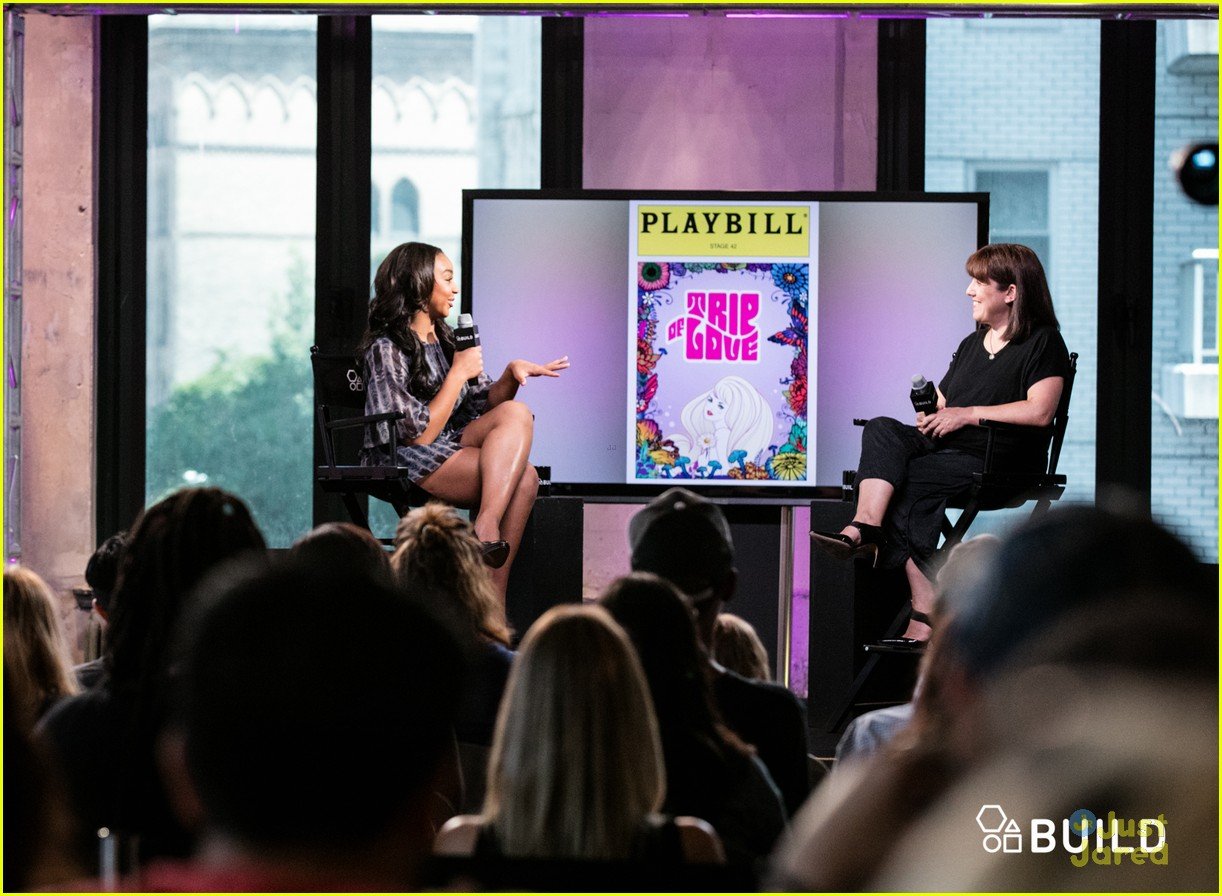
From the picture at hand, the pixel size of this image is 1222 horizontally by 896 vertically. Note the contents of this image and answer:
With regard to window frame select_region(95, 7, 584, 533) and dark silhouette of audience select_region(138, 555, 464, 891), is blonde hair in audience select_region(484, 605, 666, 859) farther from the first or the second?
window frame select_region(95, 7, 584, 533)

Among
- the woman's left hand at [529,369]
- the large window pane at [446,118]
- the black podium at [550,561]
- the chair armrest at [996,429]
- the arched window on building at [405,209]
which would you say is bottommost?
the black podium at [550,561]

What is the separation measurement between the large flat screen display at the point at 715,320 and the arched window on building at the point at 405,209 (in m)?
0.67

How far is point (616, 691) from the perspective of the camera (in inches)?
59.6

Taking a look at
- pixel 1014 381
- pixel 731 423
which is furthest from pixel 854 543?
pixel 731 423

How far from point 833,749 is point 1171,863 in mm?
3615

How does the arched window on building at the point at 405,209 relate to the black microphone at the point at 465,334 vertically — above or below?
above

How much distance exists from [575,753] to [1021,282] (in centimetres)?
351

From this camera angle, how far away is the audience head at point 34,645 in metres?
2.17

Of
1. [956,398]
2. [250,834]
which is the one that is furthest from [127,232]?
[250,834]

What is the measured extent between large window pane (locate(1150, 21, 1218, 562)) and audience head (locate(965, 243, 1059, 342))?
128cm

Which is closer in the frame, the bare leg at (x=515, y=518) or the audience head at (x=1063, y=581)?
the audience head at (x=1063, y=581)

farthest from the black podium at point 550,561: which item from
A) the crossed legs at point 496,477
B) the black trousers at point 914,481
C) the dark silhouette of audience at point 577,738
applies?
the dark silhouette of audience at point 577,738

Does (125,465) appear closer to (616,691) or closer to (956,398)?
(956,398)

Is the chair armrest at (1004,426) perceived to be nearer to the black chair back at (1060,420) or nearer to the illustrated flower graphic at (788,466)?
the black chair back at (1060,420)
